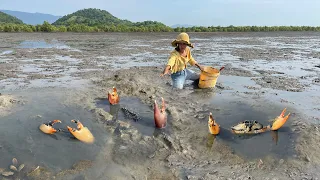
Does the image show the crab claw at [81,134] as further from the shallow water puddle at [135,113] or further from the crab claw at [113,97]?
the crab claw at [113,97]

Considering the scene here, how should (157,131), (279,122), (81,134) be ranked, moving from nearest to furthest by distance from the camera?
1. (81,134)
2. (279,122)
3. (157,131)

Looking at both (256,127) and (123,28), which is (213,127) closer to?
(256,127)

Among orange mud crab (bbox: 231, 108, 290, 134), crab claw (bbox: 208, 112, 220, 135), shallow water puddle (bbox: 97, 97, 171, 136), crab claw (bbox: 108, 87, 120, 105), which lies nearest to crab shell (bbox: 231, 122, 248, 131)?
orange mud crab (bbox: 231, 108, 290, 134)

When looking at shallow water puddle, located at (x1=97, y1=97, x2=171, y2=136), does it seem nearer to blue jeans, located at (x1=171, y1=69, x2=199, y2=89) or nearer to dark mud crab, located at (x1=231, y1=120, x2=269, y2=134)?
dark mud crab, located at (x1=231, y1=120, x2=269, y2=134)

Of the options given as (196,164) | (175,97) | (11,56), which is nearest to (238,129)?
(196,164)

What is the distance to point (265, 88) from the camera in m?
8.21

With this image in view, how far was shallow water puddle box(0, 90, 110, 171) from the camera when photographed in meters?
4.15

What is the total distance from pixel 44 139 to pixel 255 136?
3427mm

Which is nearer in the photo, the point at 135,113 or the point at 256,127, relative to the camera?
the point at 256,127

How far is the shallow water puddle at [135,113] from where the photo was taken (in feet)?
17.3

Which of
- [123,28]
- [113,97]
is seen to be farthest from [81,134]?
[123,28]

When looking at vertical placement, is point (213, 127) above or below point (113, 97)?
below

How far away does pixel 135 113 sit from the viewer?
19.5 feet

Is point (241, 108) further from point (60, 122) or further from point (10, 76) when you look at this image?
point (10, 76)
